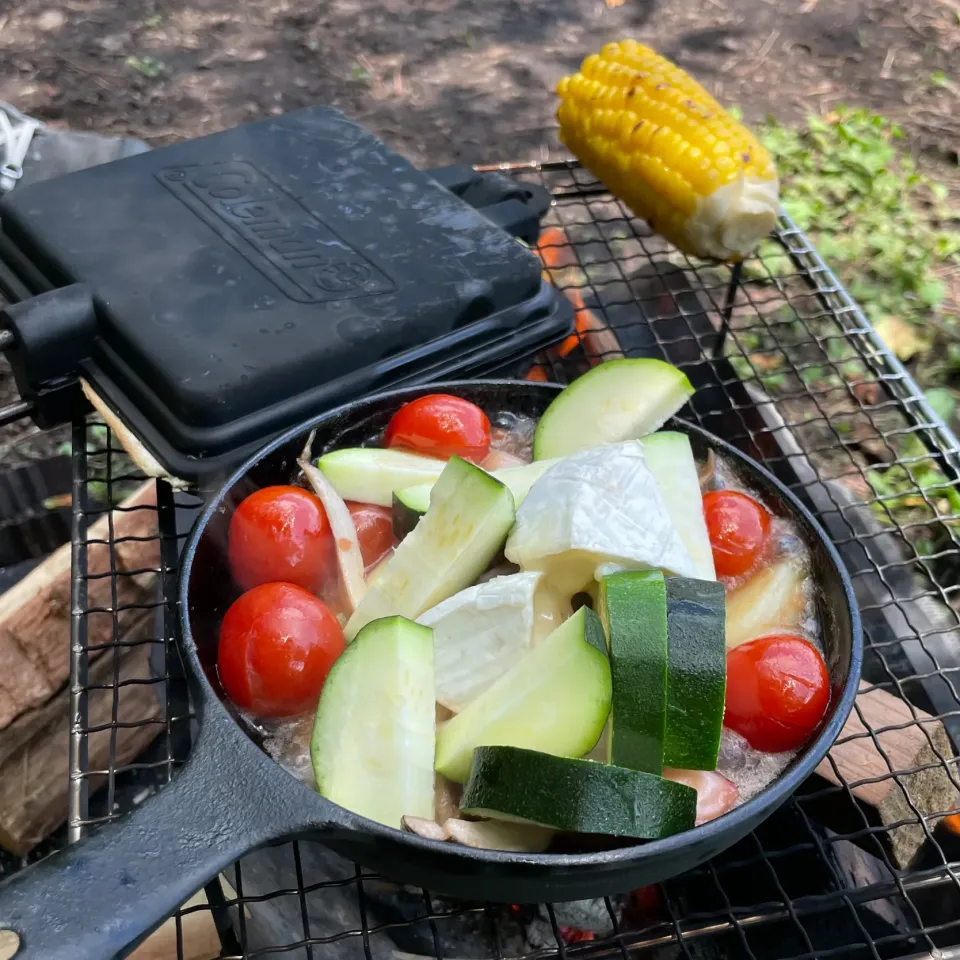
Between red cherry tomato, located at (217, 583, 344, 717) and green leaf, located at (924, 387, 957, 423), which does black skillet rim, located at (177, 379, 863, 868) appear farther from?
green leaf, located at (924, 387, 957, 423)

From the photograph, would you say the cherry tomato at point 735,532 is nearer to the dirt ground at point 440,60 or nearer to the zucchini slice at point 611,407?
the zucchini slice at point 611,407

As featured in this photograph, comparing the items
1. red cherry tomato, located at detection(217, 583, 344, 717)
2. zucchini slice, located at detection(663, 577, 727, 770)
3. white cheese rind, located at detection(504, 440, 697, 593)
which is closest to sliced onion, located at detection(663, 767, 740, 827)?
zucchini slice, located at detection(663, 577, 727, 770)

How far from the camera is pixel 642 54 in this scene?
2418 mm

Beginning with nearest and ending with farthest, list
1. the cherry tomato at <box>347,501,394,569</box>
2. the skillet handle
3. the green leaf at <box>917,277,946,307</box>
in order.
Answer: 1. the skillet handle
2. the cherry tomato at <box>347,501,394,569</box>
3. the green leaf at <box>917,277,946,307</box>

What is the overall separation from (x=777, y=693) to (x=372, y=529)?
2.13ft

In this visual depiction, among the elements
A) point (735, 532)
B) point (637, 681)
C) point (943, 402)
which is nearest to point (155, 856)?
point (637, 681)

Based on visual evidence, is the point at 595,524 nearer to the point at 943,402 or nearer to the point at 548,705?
the point at 548,705

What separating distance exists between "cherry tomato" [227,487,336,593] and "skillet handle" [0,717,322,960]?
330mm

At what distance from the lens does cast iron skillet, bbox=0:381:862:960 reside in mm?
858

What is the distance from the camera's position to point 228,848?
943 mm

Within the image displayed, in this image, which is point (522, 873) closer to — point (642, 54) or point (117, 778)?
point (117, 778)

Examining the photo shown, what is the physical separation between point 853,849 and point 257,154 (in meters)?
1.95

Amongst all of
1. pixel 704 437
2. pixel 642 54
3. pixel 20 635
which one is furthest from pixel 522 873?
pixel 642 54

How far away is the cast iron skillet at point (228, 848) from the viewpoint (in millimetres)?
858
